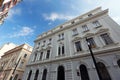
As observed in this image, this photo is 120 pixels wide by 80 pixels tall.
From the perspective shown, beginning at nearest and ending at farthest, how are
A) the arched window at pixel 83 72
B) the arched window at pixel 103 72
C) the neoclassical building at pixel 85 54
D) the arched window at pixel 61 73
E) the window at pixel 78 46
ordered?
the arched window at pixel 103 72, the neoclassical building at pixel 85 54, the arched window at pixel 83 72, the arched window at pixel 61 73, the window at pixel 78 46

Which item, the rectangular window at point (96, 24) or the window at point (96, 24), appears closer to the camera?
the window at point (96, 24)

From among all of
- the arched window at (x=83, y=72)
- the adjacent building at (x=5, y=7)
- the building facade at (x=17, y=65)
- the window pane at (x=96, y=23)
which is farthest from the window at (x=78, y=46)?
the building facade at (x=17, y=65)

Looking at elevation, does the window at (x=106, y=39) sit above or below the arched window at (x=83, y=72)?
above

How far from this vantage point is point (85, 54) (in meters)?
11.1

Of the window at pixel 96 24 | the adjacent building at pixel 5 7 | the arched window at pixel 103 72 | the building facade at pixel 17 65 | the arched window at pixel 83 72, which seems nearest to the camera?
the arched window at pixel 103 72

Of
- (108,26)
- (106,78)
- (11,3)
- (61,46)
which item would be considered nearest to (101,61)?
(106,78)

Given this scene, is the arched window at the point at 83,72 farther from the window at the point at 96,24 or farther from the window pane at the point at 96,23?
the window pane at the point at 96,23

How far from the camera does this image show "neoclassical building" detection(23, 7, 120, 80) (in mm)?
9273

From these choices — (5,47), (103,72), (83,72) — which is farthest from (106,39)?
(5,47)

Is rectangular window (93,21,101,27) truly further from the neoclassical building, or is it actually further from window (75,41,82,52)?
window (75,41,82,52)

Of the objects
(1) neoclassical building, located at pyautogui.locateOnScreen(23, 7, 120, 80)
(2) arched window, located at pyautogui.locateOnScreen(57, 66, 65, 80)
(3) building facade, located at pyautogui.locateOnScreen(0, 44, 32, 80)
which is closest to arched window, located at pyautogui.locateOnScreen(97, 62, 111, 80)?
(1) neoclassical building, located at pyautogui.locateOnScreen(23, 7, 120, 80)

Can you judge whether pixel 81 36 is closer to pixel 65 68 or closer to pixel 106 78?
pixel 65 68

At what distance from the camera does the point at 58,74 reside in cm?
1221

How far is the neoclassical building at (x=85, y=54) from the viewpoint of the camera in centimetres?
927
